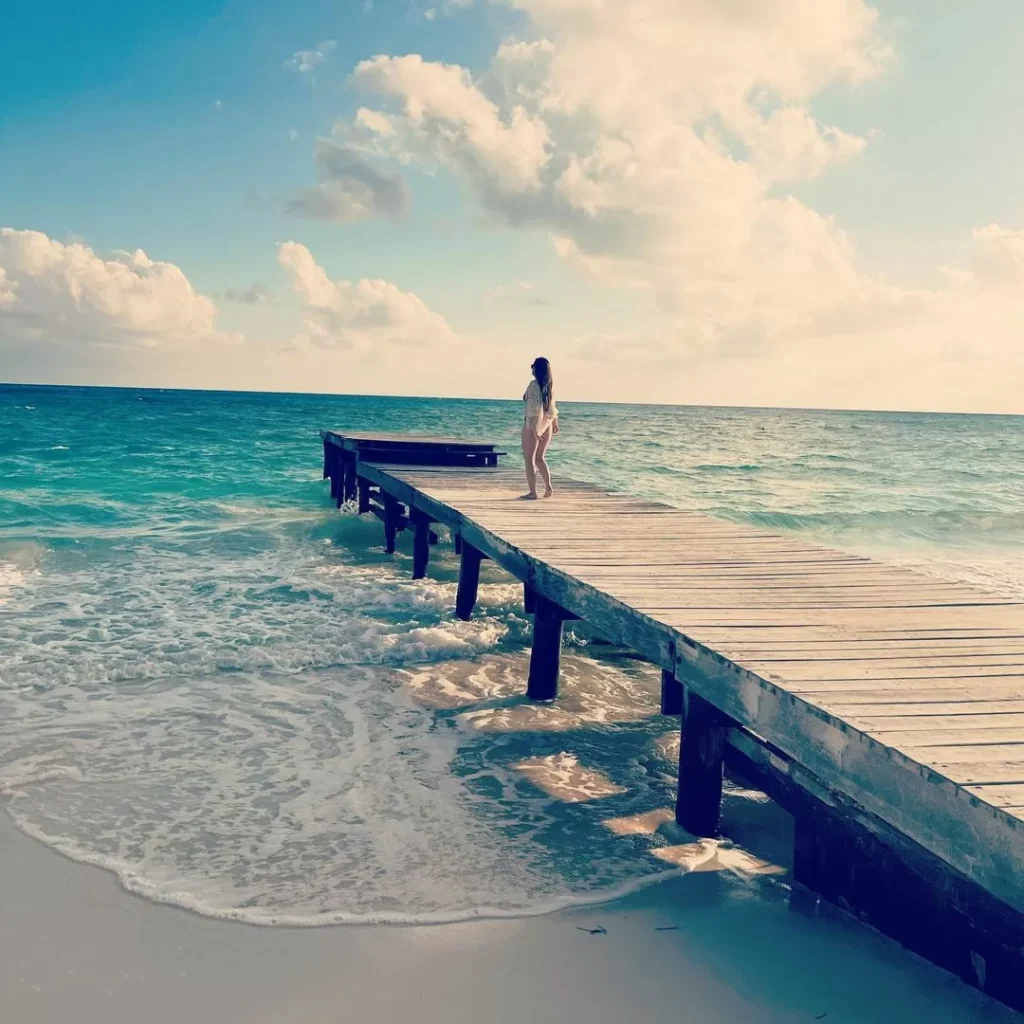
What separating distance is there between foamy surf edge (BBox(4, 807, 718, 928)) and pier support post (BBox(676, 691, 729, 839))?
0.42 meters

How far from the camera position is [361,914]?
4086mm

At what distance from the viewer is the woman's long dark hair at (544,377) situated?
31.6ft

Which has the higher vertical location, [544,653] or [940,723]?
[940,723]

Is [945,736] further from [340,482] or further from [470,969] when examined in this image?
[340,482]

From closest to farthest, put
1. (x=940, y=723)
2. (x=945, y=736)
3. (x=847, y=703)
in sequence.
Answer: (x=945, y=736) < (x=940, y=723) < (x=847, y=703)

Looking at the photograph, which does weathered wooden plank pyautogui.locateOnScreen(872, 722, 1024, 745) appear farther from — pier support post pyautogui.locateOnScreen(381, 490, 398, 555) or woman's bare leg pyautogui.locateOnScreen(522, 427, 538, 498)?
pier support post pyautogui.locateOnScreen(381, 490, 398, 555)

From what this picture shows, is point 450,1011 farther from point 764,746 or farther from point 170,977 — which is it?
point 764,746

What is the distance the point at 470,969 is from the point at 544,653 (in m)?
3.62

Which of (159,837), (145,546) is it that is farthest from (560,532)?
(145,546)

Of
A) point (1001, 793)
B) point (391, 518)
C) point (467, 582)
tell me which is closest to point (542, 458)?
point (467, 582)

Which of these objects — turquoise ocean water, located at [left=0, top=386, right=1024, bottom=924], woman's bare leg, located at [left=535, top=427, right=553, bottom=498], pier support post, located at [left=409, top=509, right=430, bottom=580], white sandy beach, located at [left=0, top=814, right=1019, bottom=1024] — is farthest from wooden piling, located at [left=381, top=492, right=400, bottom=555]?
white sandy beach, located at [left=0, top=814, right=1019, bottom=1024]

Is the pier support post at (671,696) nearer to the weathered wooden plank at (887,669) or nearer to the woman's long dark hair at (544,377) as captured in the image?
the weathered wooden plank at (887,669)

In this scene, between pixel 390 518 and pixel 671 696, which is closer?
pixel 671 696

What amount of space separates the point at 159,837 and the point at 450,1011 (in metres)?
2.12
